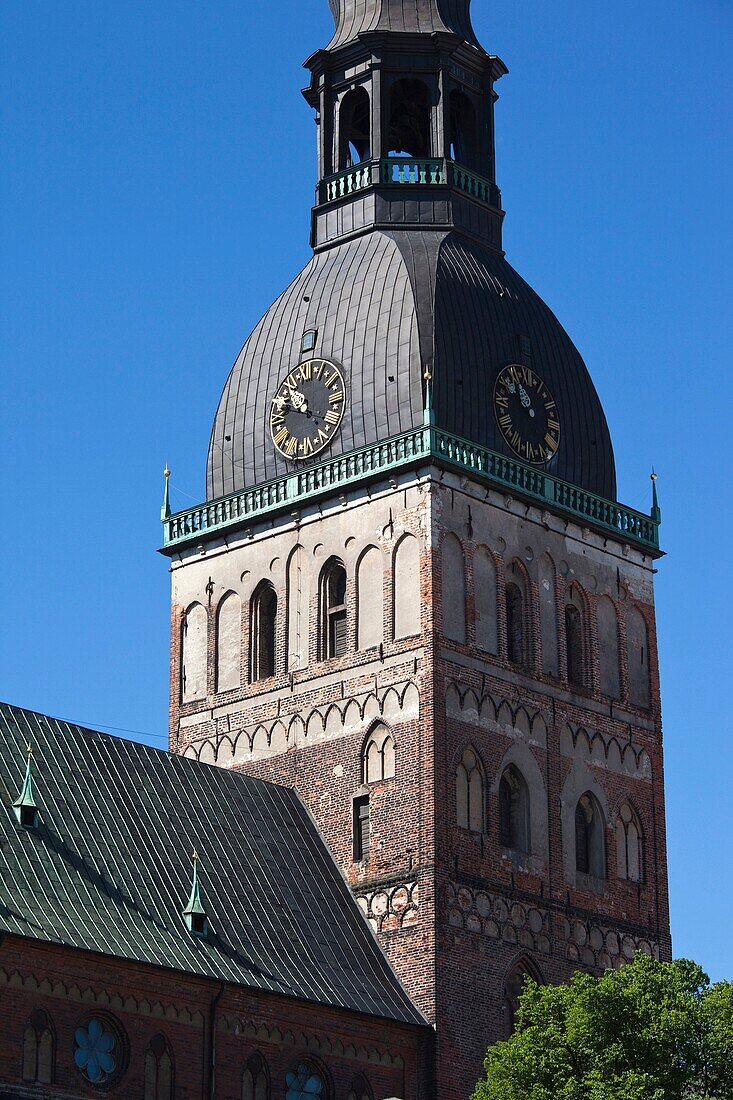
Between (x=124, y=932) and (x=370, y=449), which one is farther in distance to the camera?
(x=370, y=449)

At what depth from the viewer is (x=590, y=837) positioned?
61656 millimetres

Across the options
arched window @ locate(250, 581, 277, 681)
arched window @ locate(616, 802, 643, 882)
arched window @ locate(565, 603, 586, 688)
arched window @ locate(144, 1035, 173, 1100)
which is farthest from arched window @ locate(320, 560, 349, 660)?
arched window @ locate(144, 1035, 173, 1100)

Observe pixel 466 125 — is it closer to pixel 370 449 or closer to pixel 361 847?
pixel 370 449

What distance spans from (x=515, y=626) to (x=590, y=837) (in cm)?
546

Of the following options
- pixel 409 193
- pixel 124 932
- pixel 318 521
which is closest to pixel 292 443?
pixel 318 521

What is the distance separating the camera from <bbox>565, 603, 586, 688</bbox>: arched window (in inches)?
2464

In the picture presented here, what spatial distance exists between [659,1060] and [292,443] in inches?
804

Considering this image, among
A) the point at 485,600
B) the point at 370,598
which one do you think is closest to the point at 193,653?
the point at 370,598

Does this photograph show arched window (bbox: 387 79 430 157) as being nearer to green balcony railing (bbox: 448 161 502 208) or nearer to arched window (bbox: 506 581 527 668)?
green balcony railing (bbox: 448 161 502 208)

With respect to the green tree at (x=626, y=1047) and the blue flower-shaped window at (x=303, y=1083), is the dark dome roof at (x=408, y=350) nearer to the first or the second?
the blue flower-shaped window at (x=303, y=1083)

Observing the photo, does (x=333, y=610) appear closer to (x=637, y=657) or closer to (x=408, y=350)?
(x=408, y=350)

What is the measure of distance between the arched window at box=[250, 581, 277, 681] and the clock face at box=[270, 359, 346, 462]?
3.43 meters

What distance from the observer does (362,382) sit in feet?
203

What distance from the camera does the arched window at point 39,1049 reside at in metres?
48.1
